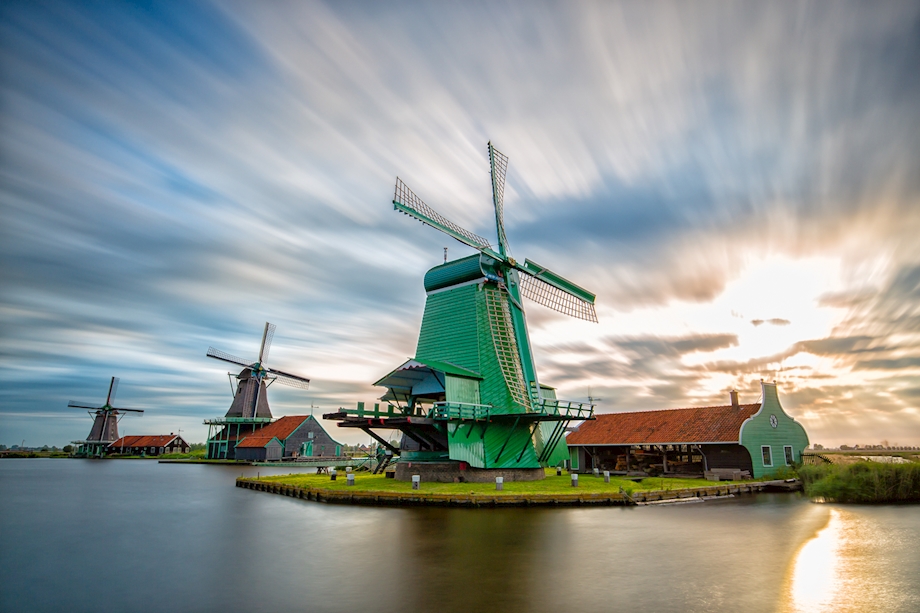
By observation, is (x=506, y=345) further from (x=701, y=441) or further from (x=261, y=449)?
(x=261, y=449)

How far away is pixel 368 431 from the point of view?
23828 mm

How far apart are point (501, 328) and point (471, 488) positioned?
7.79m

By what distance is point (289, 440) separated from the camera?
55594 mm

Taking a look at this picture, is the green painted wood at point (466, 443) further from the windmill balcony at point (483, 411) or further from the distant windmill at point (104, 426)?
the distant windmill at point (104, 426)

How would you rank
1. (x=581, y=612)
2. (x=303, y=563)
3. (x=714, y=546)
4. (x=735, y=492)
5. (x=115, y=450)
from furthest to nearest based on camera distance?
1. (x=115, y=450)
2. (x=735, y=492)
3. (x=714, y=546)
4. (x=303, y=563)
5. (x=581, y=612)

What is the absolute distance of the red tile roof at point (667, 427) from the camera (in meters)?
26.5

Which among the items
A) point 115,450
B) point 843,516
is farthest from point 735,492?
point 115,450

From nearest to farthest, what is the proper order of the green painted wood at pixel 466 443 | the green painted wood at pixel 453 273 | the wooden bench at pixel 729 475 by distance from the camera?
the green painted wood at pixel 466 443 → the green painted wood at pixel 453 273 → the wooden bench at pixel 729 475

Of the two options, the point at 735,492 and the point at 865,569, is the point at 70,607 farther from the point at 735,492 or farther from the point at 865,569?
the point at 735,492

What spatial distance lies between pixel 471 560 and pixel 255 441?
51.7m

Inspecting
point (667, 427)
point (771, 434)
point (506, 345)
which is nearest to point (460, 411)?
point (506, 345)

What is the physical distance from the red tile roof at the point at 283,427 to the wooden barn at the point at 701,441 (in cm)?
3509

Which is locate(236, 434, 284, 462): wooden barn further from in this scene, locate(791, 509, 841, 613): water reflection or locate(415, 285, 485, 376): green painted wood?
locate(791, 509, 841, 613): water reflection

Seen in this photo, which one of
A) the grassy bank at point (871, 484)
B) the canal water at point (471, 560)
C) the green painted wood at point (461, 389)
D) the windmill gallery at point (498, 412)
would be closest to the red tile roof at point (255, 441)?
the windmill gallery at point (498, 412)
